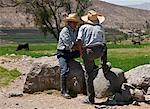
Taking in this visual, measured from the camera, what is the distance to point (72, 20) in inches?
562

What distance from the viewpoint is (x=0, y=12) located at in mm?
147125

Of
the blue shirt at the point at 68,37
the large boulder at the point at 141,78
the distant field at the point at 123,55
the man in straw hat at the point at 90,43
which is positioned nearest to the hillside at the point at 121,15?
the distant field at the point at 123,55

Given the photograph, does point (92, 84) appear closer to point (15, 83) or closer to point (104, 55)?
point (104, 55)

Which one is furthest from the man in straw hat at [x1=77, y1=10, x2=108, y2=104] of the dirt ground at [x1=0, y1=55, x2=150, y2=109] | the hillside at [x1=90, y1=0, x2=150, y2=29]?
the hillside at [x1=90, y1=0, x2=150, y2=29]

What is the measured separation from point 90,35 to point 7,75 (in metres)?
6.42

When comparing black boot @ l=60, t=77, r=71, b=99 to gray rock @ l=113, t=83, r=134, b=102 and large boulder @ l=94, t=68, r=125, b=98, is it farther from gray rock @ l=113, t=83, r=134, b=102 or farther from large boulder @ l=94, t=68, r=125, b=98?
gray rock @ l=113, t=83, r=134, b=102

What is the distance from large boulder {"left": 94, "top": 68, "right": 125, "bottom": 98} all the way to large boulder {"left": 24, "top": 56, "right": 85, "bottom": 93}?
2.24ft

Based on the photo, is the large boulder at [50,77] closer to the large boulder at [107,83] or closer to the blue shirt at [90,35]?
the large boulder at [107,83]

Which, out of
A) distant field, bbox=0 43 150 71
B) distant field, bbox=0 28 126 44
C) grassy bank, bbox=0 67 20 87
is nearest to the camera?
grassy bank, bbox=0 67 20 87

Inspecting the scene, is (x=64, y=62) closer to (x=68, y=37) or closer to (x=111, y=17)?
(x=68, y=37)

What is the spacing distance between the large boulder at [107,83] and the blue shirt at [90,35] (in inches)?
46.0

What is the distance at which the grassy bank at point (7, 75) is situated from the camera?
17594mm

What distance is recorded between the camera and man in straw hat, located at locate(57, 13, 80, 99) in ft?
47.0

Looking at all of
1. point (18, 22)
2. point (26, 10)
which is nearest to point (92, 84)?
point (26, 10)
